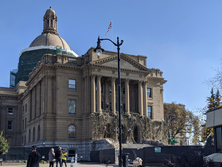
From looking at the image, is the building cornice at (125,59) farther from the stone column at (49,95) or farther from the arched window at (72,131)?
the arched window at (72,131)

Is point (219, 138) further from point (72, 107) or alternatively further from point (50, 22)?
point (50, 22)

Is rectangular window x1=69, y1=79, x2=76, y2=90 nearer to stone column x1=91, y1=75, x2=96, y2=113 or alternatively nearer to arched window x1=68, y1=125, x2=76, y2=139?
stone column x1=91, y1=75, x2=96, y2=113

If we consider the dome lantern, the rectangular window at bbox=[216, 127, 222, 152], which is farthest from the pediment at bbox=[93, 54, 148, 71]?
the dome lantern

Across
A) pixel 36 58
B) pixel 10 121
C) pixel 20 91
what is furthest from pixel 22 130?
pixel 36 58

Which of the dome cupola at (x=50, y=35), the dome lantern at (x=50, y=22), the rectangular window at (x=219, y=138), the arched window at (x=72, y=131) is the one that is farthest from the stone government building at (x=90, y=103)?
the rectangular window at (x=219, y=138)

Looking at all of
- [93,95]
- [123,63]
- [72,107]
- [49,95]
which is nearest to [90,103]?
[93,95]

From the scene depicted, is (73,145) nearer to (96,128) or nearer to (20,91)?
(96,128)

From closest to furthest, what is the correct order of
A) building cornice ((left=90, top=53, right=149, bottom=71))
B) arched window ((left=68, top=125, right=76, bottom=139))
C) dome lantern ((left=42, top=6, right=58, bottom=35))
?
arched window ((left=68, top=125, right=76, bottom=139)), building cornice ((left=90, top=53, right=149, bottom=71)), dome lantern ((left=42, top=6, right=58, bottom=35))

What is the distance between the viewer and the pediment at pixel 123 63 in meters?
53.9

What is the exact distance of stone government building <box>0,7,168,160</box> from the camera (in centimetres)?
5191

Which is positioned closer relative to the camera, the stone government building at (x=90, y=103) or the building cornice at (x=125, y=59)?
the stone government building at (x=90, y=103)

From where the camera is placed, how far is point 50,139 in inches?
2029

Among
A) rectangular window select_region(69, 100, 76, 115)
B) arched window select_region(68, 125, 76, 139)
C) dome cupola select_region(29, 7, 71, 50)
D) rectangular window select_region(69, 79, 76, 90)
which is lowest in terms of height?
arched window select_region(68, 125, 76, 139)

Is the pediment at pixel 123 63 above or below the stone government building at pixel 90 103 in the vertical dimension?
above
